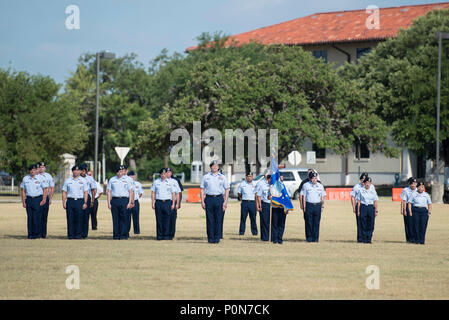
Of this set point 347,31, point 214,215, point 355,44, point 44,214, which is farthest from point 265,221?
point 347,31

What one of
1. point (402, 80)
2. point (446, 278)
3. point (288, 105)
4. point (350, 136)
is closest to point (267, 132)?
point (288, 105)

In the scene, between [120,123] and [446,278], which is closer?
[446,278]

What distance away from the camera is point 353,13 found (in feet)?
253

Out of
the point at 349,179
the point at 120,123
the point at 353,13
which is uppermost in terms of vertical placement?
the point at 353,13

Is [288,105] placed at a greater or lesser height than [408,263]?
greater

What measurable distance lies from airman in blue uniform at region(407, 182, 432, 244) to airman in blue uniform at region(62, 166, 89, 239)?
26.8ft

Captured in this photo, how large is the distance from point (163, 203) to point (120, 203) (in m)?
1.06

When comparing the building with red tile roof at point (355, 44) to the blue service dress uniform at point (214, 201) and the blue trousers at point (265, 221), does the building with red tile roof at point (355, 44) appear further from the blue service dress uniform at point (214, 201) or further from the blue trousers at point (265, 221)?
the blue service dress uniform at point (214, 201)

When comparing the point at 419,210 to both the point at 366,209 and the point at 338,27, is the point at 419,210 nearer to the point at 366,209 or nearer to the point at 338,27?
the point at 366,209

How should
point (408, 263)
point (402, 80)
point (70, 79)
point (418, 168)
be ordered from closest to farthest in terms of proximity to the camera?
point (408, 263) → point (402, 80) → point (418, 168) → point (70, 79)

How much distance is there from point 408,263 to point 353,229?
9881 millimetres

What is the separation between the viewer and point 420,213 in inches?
774

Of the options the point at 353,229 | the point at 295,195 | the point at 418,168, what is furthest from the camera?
the point at 418,168

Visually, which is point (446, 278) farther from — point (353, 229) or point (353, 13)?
point (353, 13)
